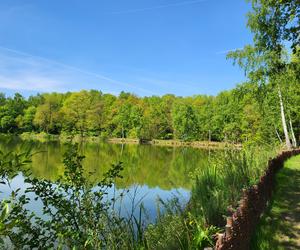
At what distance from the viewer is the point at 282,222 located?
5879 mm

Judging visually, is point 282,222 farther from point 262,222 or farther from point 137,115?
point 137,115

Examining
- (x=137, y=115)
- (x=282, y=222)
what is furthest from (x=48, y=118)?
(x=282, y=222)

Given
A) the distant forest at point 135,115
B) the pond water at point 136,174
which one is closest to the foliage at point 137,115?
the distant forest at point 135,115

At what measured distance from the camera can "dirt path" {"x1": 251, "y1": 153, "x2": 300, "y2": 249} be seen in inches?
192

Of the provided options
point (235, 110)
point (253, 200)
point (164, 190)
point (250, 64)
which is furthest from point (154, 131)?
point (253, 200)

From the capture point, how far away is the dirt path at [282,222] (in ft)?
16.0

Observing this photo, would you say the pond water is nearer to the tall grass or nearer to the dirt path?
the tall grass

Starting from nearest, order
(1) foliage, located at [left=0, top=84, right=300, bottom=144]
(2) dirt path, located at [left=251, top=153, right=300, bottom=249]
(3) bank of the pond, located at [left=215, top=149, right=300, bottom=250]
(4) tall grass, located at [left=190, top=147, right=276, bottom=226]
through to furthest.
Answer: (3) bank of the pond, located at [left=215, top=149, right=300, bottom=250], (4) tall grass, located at [left=190, top=147, right=276, bottom=226], (2) dirt path, located at [left=251, top=153, right=300, bottom=249], (1) foliage, located at [left=0, top=84, right=300, bottom=144]

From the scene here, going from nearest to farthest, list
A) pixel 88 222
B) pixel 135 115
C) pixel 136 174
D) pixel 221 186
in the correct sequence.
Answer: pixel 88 222, pixel 221 186, pixel 136 174, pixel 135 115

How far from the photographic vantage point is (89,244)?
2.95 meters

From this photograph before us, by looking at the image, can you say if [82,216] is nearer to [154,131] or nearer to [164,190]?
[164,190]

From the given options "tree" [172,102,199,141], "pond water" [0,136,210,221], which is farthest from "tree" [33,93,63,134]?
"pond water" [0,136,210,221]

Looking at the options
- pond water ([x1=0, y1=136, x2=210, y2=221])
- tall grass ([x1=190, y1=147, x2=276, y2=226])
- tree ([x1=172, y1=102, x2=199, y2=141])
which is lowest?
pond water ([x1=0, y1=136, x2=210, y2=221])

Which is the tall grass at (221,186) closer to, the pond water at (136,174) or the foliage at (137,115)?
the pond water at (136,174)
